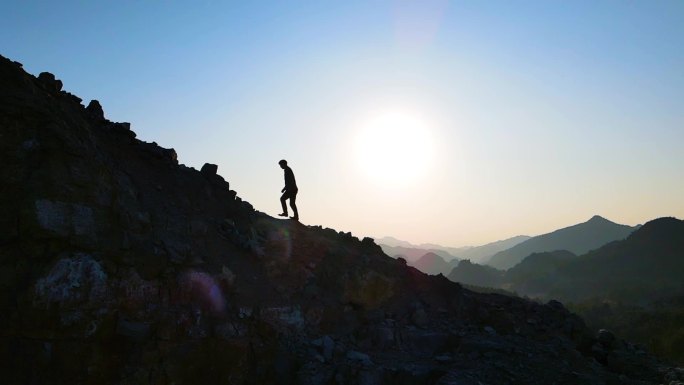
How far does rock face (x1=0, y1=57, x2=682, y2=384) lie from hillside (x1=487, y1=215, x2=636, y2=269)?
155m

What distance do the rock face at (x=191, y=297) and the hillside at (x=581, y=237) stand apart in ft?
507

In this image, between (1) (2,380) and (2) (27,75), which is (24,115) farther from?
(1) (2,380)

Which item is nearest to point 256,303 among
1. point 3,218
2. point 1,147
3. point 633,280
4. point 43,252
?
point 43,252

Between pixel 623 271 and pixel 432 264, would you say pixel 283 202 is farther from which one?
pixel 432 264

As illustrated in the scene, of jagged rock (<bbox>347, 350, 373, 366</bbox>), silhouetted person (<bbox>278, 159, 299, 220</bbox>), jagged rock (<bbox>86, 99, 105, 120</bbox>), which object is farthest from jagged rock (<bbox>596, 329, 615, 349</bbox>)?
jagged rock (<bbox>86, 99, 105, 120</bbox>)

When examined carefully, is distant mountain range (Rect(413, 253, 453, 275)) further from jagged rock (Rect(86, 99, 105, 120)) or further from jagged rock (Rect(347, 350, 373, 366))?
jagged rock (Rect(86, 99, 105, 120))

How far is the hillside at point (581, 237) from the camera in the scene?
526 ft

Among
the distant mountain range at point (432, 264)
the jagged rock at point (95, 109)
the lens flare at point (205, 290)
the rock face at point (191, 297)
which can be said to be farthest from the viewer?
the distant mountain range at point (432, 264)

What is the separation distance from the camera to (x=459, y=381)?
9.70 metres

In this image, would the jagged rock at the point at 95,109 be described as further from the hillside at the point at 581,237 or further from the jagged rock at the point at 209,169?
the hillside at the point at 581,237

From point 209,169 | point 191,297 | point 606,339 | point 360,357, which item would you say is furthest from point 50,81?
point 606,339

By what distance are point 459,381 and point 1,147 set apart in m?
10.8

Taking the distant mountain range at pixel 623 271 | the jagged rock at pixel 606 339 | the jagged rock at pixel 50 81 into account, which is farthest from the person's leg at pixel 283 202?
the distant mountain range at pixel 623 271

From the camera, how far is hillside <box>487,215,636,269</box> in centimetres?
16038
